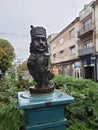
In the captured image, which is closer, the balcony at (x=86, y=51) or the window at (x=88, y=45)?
the balcony at (x=86, y=51)

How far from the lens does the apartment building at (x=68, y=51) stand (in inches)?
1076

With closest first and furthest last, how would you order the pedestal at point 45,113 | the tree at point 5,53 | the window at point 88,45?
the pedestal at point 45,113
the window at point 88,45
the tree at point 5,53

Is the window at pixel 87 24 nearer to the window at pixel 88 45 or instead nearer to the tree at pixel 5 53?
the window at pixel 88 45

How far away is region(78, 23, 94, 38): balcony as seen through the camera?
2271cm

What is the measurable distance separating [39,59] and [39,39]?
289mm

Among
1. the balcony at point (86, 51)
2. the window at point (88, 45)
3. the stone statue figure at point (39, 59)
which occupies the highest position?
the window at point (88, 45)

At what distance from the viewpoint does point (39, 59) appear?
2.67 m

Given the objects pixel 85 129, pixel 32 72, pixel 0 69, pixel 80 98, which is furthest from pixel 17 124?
pixel 0 69

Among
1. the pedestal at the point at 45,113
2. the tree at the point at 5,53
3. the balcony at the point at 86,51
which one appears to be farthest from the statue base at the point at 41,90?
the tree at the point at 5,53

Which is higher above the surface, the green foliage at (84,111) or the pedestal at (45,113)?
the pedestal at (45,113)

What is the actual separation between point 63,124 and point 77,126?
1.17 meters

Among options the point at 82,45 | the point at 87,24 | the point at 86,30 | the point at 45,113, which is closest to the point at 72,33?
the point at 82,45

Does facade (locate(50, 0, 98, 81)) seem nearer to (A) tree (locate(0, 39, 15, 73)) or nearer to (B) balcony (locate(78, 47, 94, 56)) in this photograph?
(B) balcony (locate(78, 47, 94, 56))

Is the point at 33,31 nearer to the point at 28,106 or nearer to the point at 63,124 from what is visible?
the point at 28,106
